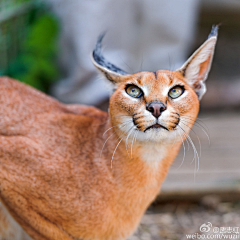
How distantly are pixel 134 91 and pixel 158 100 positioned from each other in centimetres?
28

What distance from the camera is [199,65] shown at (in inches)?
143

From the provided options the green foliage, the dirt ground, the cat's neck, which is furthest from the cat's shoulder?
the green foliage

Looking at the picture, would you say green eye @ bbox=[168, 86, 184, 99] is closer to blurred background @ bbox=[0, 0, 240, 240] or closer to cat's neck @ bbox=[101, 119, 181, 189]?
cat's neck @ bbox=[101, 119, 181, 189]

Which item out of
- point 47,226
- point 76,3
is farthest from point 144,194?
point 76,3

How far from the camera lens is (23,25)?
770 centimetres

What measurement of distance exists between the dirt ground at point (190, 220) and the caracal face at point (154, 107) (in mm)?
2163

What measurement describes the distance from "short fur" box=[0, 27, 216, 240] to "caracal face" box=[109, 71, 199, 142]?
0.01 m

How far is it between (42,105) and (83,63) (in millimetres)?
3283

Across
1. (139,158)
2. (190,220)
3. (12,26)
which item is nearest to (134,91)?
(139,158)

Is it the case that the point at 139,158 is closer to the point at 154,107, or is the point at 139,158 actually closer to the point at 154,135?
the point at 154,135

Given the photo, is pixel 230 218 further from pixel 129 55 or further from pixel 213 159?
pixel 129 55

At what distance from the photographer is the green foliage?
7.32 metres

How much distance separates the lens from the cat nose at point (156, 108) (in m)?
3.14

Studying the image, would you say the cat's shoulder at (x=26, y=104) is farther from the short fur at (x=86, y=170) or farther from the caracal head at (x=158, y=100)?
the caracal head at (x=158, y=100)
